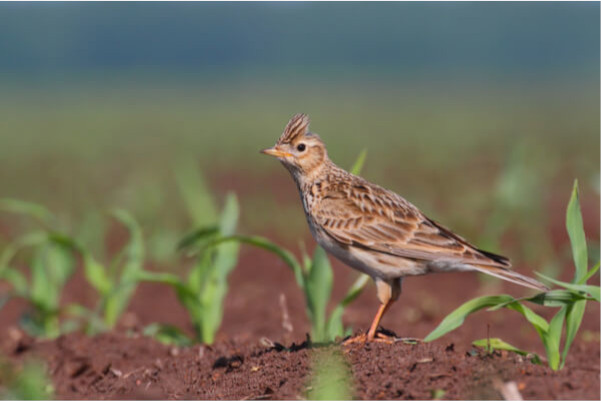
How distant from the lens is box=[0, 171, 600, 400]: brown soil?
4.92 m

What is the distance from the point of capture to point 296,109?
63969 mm

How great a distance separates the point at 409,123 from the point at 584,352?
42185 mm

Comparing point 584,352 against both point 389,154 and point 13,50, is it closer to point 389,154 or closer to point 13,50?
point 389,154

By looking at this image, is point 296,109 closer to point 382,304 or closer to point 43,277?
point 43,277

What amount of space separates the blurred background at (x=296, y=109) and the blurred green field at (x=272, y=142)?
0.09m

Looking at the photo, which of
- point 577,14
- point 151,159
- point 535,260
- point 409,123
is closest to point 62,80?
point 409,123

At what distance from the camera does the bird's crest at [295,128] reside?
662cm

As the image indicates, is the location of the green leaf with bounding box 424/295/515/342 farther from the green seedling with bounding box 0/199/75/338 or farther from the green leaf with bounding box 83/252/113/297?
the green seedling with bounding box 0/199/75/338

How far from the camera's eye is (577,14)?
19200 cm

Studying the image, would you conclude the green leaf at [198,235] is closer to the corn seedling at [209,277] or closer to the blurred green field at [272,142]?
the corn seedling at [209,277]

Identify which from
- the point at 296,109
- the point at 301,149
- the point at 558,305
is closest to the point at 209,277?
the point at 301,149

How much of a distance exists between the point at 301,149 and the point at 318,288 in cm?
99

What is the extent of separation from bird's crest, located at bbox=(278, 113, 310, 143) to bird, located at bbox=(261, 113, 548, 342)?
158 millimetres

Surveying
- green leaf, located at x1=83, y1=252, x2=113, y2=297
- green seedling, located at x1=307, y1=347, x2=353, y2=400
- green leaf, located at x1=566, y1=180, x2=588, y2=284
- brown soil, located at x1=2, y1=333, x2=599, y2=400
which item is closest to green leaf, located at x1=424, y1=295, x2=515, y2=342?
brown soil, located at x1=2, y1=333, x2=599, y2=400
